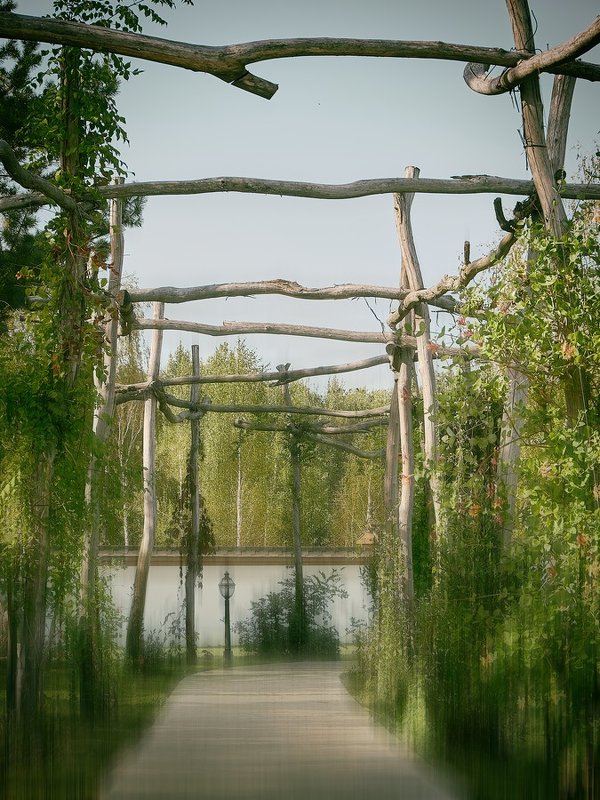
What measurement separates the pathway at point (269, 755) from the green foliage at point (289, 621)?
12.7 ft

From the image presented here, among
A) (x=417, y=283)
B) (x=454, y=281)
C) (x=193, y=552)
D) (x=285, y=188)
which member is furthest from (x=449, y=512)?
(x=193, y=552)

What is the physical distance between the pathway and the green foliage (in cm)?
386

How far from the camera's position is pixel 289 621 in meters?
12.4

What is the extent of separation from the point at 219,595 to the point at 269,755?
7.17 m

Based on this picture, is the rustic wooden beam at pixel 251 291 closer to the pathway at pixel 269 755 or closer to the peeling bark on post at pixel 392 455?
the peeling bark on post at pixel 392 455

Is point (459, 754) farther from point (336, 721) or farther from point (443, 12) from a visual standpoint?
point (443, 12)

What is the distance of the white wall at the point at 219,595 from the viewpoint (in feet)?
36.8

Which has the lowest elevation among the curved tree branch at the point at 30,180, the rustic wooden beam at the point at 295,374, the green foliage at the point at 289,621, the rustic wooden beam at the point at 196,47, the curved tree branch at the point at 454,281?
the green foliage at the point at 289,621

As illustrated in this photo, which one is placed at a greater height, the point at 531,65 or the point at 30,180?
the point at 531,65

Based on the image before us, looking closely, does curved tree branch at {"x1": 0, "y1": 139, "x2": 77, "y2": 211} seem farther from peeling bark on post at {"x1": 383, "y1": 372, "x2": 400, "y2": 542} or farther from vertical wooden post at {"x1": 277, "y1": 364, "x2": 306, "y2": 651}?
vertical wooden post at {"x1": 277, "y1": 364, "x2": 306, "y2": 651}

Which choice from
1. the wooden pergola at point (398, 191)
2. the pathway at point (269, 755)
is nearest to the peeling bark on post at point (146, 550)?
the wooden pergola at point (398, 191)

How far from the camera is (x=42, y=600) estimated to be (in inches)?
190

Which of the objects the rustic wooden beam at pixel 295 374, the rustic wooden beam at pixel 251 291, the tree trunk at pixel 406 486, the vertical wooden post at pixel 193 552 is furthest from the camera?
the vertical wooden post at pixel 193 552

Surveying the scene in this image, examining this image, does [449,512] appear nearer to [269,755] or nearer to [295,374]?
[269,755]
